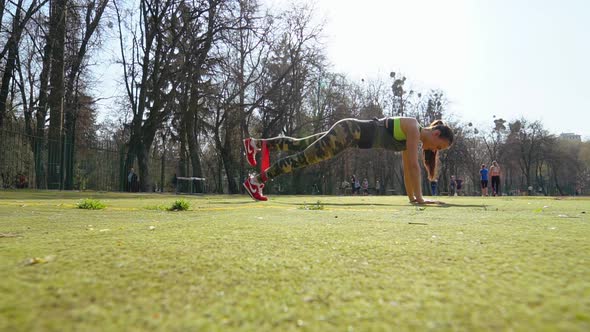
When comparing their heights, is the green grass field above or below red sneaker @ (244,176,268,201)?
below

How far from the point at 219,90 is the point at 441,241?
19.6 metres

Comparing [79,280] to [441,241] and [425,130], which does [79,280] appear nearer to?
[441,241]

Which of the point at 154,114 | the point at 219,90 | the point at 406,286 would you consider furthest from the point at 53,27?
the point at 406,286

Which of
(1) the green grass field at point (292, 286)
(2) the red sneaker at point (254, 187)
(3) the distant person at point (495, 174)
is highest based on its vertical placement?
(3) the distant person at point (495, 174)

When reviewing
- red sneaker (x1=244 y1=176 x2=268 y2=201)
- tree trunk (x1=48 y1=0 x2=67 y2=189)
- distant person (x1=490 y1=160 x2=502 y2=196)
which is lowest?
red sneaker (x1=244 y1=176 x2=268 y2=201)

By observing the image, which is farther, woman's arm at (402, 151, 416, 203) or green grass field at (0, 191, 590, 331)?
woman's arm at (402, 151, 416, 203)

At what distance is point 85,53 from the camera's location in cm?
1936

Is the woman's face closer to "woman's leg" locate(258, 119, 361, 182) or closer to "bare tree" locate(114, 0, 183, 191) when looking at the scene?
"woman's leg" locate(258, 119, 361, 182)

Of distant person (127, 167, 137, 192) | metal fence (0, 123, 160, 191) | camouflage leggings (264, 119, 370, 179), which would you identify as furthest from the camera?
distant person (127, 167, 137, 192)

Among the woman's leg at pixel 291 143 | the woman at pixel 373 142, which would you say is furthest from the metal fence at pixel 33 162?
the woman at pixel 373 142

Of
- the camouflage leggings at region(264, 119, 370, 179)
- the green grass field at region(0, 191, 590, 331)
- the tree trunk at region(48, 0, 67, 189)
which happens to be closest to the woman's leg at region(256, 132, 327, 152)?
the camouflage leggings at region(264, 119, 370, 179)

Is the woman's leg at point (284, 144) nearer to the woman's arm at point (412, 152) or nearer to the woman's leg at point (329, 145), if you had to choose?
the woman's leg at point (329, 145)

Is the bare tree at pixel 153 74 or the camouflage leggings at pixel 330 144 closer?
the camouflage leggings at pixel 330 144

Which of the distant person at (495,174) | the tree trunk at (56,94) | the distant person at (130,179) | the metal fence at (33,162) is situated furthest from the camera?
the distant person at (130,179)
